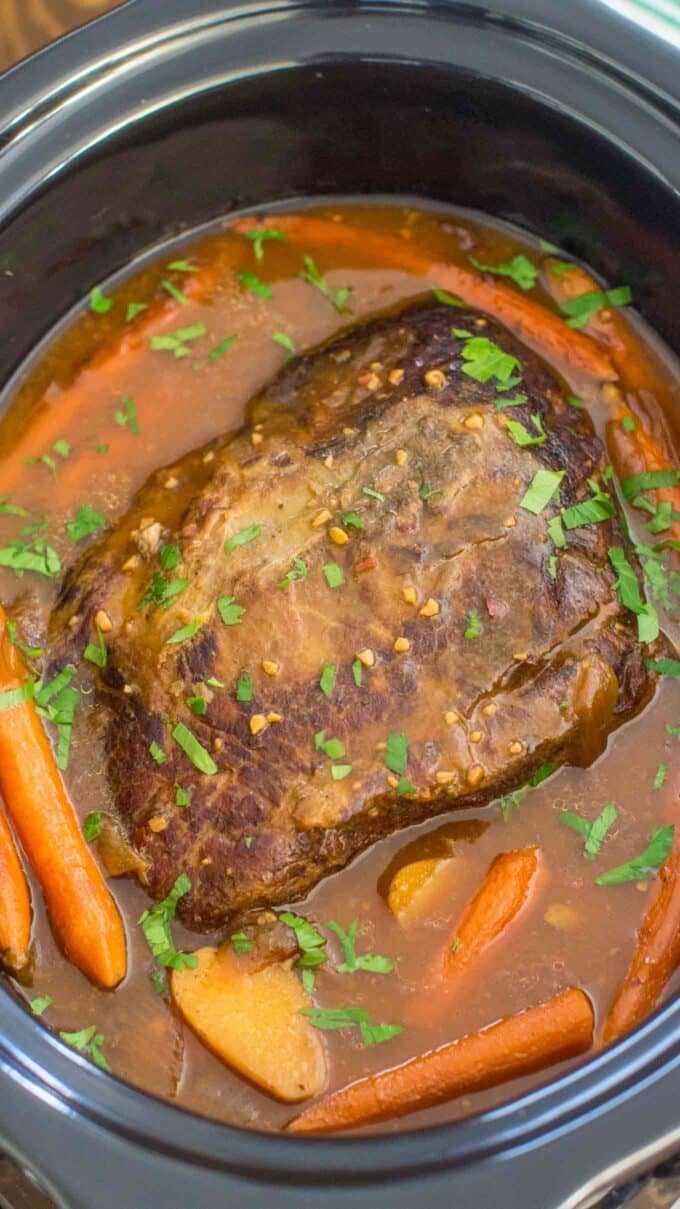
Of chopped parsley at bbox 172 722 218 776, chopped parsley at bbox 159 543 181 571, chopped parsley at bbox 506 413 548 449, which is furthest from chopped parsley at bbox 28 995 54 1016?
chopped parsley at bbox 506 413 548 449

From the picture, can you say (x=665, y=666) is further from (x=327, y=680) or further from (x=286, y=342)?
(x=286, y=342)

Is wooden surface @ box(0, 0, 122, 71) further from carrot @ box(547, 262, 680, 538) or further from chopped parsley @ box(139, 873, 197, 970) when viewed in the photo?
chopped parsley @ box(139, 873, 197, 970)

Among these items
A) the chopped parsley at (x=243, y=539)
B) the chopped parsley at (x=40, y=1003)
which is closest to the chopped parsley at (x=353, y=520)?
the chopped parsley at (x=243, y=539)

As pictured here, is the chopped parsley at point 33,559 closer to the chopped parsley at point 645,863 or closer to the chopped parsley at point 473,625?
the chopped parsley at point 473,625

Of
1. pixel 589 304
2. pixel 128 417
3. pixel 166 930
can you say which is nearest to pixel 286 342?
pixel 128 417

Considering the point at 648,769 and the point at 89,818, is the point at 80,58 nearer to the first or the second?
the point at 89,818

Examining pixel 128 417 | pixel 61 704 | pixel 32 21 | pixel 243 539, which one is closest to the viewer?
pixel 243 539

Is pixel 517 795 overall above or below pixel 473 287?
below
